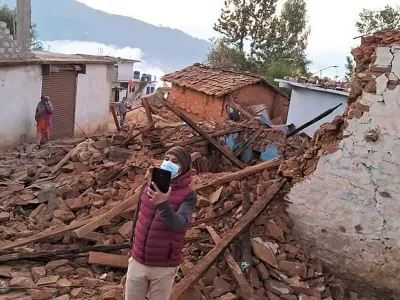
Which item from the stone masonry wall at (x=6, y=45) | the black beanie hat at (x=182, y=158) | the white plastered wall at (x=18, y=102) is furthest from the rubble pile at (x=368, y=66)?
the stone masonry wall at (x=6, y=45)

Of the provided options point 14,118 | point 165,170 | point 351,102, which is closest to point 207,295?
point 165,170

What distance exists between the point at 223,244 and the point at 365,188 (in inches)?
67.6

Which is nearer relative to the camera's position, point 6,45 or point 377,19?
point 6,45

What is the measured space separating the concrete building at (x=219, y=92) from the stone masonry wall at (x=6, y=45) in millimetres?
8845

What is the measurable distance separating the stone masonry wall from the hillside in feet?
487

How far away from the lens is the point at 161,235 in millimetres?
3682

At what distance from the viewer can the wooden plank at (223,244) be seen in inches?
186

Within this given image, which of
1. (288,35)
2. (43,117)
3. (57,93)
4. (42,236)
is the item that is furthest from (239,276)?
(288,35)

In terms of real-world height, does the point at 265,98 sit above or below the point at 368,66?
below

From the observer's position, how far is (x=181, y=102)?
2294 centimetres

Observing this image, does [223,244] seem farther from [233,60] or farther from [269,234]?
[233,60]

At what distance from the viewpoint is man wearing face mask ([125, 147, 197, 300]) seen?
3623 mm

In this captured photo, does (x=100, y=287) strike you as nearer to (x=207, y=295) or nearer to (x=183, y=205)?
(x=207, y=295)

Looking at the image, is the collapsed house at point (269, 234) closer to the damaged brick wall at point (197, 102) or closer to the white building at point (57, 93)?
the white building at point (57, 93)
